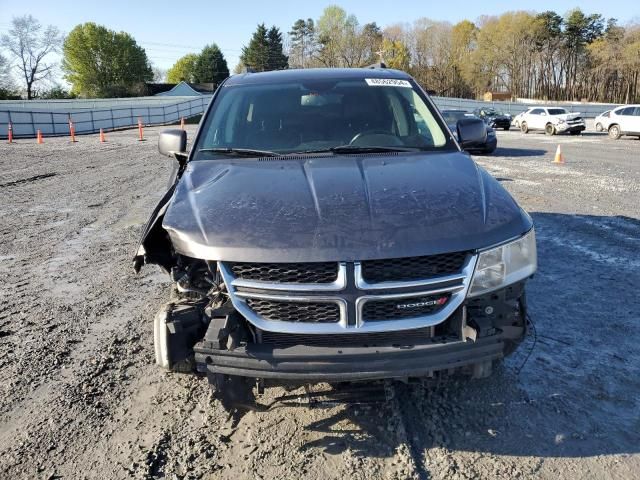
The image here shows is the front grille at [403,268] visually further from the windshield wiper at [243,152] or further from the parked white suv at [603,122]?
the parked white suv at [603,122]

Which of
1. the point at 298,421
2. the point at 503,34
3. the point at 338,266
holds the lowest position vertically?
the point at 298,421

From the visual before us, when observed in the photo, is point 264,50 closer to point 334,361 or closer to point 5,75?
point 5,75

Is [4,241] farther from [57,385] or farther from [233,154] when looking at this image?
[233,154]

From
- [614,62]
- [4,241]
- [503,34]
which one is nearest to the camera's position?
[4,241]

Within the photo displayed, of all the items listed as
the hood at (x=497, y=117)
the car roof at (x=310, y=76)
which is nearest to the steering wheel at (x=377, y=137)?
the car roof at (x=310, y=76)

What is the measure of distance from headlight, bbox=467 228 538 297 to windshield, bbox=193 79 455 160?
1207 millimetres

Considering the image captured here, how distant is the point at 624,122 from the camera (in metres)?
24.1

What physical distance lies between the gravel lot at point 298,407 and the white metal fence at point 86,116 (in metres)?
18.2

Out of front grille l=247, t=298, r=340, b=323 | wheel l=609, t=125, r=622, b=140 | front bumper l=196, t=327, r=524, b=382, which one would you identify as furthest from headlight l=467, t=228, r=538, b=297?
wheel l=609, t=125, r=622, b=140

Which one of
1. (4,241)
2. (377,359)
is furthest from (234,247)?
(4,241)

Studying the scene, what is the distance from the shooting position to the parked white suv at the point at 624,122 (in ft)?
77.4

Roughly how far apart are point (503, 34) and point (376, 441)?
87995 millimetres

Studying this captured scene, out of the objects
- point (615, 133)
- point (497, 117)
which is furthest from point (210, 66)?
point (615, 133)

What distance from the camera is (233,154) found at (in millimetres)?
3443
